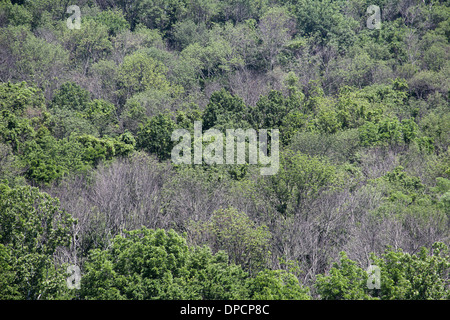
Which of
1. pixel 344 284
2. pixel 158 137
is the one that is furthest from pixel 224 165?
pixel 344 284

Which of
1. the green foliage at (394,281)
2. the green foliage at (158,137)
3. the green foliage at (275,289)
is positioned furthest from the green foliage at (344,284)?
the green foliage at (158,137)

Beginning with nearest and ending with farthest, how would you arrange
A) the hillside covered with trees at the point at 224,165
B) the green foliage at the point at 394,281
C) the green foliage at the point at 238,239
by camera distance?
the green foliage at the point at 394,281
the hillside covered with trees at the point at 224,165
the green foliage at the point at 238,239

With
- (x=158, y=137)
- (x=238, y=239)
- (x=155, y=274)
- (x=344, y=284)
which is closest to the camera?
(x=344, y=284)

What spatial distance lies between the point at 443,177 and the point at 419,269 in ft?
66.7

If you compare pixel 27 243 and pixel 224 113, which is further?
pixel 224 113

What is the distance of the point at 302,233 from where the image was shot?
102 feet

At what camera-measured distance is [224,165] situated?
126 feet

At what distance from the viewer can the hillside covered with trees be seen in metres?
22.9

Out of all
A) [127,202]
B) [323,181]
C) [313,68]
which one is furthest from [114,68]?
[323,181]

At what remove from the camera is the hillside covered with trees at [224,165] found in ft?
75.1

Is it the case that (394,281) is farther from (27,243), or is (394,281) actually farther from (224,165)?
(224,165)

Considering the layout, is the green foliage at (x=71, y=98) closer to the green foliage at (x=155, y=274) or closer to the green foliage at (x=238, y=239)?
the green foliage at (x=238, y=239)

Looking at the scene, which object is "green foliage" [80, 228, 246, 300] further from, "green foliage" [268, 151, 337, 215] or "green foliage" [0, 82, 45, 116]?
"green foliage" [0, 82, 45, 116]
